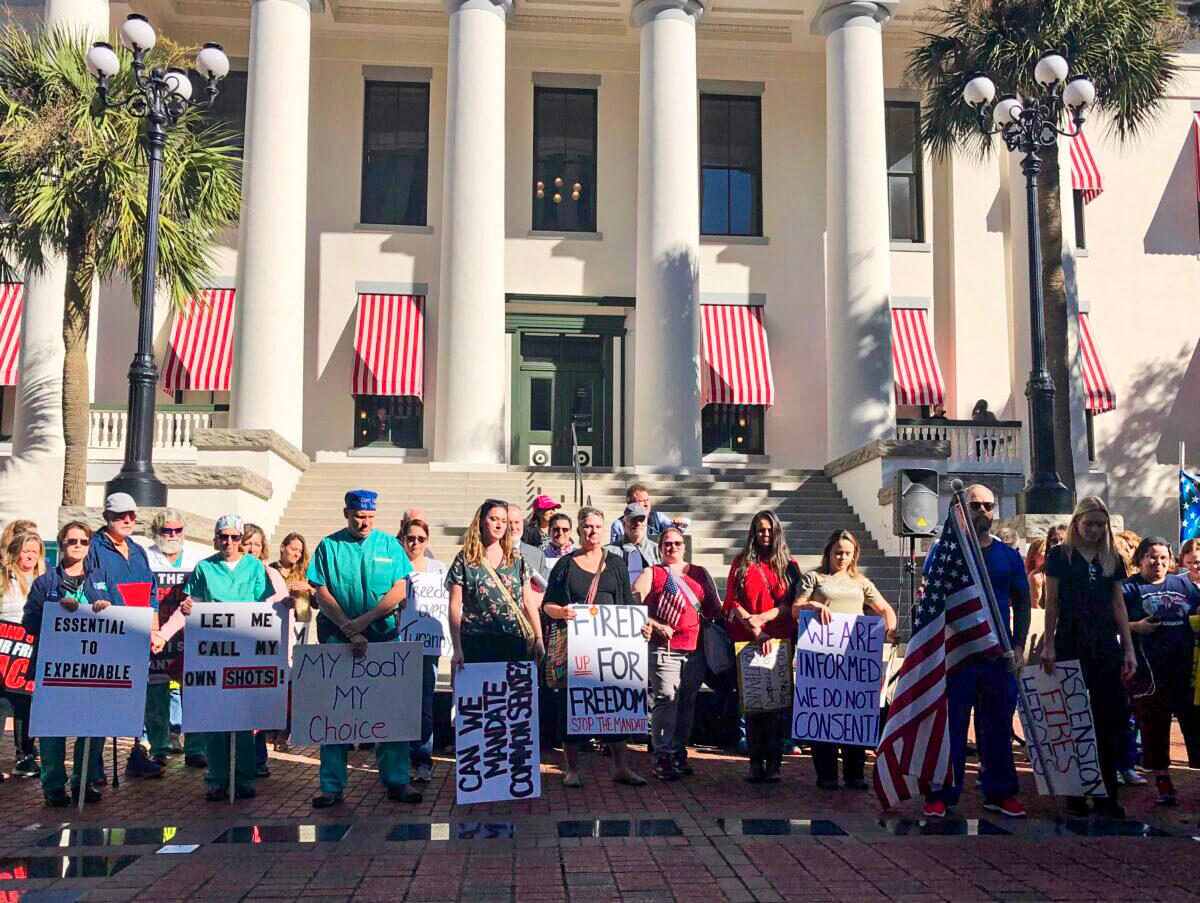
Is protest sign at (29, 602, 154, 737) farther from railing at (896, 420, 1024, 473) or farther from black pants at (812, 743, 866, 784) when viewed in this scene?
railing at (896, 420, 1024, 473)

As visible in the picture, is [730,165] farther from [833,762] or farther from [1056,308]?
[833,762]

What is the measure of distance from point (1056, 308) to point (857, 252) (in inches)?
155

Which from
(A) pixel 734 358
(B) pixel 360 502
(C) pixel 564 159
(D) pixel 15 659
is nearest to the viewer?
(B) pixel 360 502

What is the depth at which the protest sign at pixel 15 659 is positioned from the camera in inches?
303

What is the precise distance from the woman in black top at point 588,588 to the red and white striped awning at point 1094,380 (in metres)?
18.7

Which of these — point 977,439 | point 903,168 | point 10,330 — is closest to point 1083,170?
point 903,168

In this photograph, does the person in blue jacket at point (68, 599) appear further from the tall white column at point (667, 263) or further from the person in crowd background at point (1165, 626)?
the tall white column at point (667, 263)

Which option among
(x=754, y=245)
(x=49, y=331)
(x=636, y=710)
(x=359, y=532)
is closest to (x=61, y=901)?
(x=359, y=532)

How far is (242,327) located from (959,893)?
55.8ft

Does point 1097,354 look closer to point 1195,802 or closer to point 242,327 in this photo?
point 242,327

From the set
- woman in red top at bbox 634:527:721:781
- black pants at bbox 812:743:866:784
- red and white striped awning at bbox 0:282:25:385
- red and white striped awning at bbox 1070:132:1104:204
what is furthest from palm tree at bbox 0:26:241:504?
red and white striped awning at bbox 1070:132:1104:204

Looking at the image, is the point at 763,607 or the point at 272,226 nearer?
the point at 763,607

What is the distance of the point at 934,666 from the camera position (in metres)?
6.97

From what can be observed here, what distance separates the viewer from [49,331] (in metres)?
20.5
